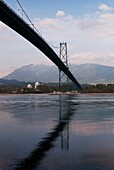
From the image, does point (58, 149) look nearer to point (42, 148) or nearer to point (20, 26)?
point (42, 148)

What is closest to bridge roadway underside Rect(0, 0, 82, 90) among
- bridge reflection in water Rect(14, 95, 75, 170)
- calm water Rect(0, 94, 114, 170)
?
bridge reflection in water Rect(14, 95, 75, 170)

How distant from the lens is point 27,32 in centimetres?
4203

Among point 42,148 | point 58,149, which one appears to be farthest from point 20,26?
point 58,149

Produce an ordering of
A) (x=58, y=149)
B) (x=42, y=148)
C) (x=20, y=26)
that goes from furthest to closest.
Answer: (x=20, y=26) → (x=42, y=148) → (x=58, y=149)

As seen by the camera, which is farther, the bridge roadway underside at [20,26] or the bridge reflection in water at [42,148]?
the bridge roadway underside at [20,26]

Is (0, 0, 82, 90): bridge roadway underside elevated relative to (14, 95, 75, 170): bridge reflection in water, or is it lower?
elevated

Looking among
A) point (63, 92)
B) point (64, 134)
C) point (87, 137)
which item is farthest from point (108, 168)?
point (63, 92)

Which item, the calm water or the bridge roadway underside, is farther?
the bridge roadway underside

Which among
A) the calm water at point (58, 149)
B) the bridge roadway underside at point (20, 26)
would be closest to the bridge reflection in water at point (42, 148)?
the calm water at point (58, 149)

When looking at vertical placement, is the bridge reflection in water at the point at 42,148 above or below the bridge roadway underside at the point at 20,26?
below

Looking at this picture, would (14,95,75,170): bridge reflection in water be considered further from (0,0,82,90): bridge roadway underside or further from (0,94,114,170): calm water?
(0,0,82,90): bridge roadway underside

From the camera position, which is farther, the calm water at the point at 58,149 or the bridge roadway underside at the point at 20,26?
the bridge roadway underside at the point at 20,26

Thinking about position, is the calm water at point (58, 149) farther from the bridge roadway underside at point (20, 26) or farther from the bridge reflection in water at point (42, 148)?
the bridge roadway underside at point (20, 26)

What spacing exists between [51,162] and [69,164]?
60 cm
